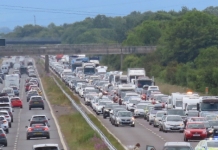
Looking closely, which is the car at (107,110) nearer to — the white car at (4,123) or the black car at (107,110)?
the black car at (107,110)

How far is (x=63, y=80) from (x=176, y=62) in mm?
17488

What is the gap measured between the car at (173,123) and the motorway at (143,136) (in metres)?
0.40

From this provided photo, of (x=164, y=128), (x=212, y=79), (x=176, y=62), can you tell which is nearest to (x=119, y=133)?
(x=164, y=128)

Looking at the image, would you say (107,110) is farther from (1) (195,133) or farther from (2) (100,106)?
(1) (195,133)

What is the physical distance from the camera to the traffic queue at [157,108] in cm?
4174

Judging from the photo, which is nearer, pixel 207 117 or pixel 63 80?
pixel 207 117

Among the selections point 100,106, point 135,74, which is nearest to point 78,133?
point 100,106

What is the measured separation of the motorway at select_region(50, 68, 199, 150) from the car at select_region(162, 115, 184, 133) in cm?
40

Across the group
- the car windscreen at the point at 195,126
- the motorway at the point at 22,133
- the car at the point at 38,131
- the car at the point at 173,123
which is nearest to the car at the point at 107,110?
the motorway at the point at 22,133

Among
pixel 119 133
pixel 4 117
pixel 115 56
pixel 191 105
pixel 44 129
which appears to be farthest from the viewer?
pixel 115 56

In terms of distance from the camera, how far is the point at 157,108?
5988 centimetres

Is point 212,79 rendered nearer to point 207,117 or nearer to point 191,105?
point 191,105

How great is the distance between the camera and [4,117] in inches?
2009

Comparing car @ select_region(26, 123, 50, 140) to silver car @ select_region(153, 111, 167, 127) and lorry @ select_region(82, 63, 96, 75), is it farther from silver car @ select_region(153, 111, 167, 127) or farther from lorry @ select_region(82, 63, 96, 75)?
lorry @ select_region(82, 63, 96, 75)
